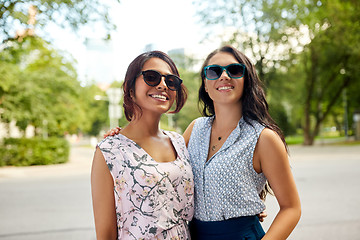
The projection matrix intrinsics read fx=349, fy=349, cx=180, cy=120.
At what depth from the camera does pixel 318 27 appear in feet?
78.8

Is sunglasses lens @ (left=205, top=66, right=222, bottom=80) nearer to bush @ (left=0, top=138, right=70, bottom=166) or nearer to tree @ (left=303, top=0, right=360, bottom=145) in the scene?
bush @ (left=0, top=138, right=70, bottom=166)

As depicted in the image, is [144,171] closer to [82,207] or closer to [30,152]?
[82,207]

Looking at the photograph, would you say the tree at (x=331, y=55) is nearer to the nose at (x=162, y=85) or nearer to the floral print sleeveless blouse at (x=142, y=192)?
the nose at (x=162, y=85)

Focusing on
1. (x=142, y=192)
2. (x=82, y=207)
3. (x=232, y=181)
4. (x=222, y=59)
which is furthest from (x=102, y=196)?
(x=82, y=207)

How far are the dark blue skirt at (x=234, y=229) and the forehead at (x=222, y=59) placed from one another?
0.87 meters

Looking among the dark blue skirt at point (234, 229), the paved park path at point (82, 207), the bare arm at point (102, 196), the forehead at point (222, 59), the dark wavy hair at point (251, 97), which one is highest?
the forehead at point (222, 59)

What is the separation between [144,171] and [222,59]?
0.79 metres

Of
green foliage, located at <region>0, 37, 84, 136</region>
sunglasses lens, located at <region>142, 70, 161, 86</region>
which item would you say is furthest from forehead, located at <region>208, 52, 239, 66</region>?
green foliage, located at <region>0, 37, 84, 136</region>

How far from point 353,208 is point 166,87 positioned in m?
6.10

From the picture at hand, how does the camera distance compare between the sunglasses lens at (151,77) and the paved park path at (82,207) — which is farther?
the paved park path at (82,207)

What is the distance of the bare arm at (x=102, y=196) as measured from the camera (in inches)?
70.5

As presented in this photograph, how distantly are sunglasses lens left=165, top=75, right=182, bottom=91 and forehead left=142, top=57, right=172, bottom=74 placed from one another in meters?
0.04

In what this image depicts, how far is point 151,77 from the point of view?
76.9 inches

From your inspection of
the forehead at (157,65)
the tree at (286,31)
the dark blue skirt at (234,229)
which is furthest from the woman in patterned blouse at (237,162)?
the tree at (286,31)
